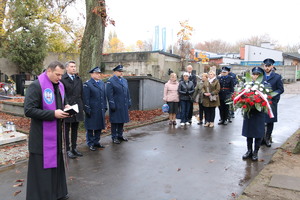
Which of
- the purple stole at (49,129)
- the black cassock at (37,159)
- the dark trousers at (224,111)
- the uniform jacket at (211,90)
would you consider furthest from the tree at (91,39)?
the black cassock at (37,159)

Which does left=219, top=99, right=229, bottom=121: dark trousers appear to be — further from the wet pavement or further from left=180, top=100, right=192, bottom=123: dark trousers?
the wet pavement

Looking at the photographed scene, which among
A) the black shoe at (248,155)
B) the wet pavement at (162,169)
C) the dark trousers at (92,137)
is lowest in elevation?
the wet pavement at (162,169)

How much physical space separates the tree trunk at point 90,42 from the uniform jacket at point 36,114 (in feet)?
17.5

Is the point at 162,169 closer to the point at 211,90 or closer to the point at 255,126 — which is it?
the point at 255,126

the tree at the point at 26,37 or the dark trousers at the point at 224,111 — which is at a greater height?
the tree at the point at 26,37

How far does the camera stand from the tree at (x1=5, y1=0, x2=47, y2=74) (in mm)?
20625

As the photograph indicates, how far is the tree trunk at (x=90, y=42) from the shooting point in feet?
29.8

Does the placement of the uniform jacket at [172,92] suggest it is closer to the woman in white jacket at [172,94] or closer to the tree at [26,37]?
the woman in white jacket at [172,94]

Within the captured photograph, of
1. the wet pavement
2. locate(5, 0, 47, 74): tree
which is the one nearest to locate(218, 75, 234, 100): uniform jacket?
the wet pavement

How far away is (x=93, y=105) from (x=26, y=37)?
1671cm

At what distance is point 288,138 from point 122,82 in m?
5.20

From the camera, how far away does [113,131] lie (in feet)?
25.2

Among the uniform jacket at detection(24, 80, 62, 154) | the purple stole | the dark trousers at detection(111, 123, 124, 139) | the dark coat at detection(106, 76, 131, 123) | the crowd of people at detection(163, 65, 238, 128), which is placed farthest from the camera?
the crowd of people at detection(163, 65, 238, 128)

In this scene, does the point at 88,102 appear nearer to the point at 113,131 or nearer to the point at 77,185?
the point at 113,131
